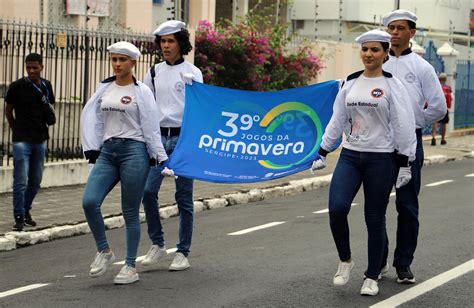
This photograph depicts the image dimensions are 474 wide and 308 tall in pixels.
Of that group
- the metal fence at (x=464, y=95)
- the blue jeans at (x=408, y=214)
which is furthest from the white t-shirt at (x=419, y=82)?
the metal fence at (x=464, y=95)

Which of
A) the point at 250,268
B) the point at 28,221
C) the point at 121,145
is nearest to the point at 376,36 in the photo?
the point at 121,145

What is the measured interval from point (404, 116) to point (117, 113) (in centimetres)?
227

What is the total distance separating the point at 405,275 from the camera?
29.3 ft

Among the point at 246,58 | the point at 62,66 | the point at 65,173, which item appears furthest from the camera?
the point at 246,58

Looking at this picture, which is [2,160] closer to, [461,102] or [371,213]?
[371,213]

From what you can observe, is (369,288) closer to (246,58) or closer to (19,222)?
(19,222)

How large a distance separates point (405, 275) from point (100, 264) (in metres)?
2.41

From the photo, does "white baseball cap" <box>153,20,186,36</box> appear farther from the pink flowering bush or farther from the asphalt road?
the pink flowering bush

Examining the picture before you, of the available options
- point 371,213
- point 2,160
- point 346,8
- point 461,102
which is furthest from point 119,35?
point 346,8

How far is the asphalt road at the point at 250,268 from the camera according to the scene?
27.3ft

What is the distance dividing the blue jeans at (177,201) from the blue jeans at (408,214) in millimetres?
1782

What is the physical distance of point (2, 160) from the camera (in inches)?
621

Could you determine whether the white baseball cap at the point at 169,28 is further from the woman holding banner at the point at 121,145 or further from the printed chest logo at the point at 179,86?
the woman holding banner at the point at 121,145

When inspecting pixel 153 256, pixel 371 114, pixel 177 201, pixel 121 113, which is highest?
pixel 371 114
